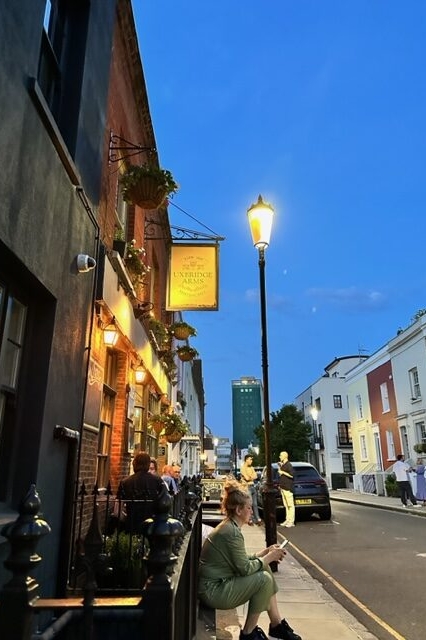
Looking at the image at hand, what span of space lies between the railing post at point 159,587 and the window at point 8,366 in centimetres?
259

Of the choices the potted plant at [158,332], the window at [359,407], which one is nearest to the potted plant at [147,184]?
the potted plant at [158,332]

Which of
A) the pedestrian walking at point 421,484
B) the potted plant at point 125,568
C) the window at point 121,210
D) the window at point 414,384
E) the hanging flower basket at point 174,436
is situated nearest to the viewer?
the potted plant at point 125,568

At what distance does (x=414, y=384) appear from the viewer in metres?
26.4

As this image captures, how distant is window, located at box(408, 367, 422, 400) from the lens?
26031 mm

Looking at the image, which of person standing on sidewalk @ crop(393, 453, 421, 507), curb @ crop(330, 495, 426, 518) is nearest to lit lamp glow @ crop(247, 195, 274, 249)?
curb @ crop(330, 495, 426, 518)

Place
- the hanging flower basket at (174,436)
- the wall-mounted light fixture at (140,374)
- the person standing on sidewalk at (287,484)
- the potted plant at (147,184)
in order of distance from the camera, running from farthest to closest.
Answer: the hanging flower basket at (174,436), the person standing on sidewalk at (287,484), the wall-mounted light fixture at (140,374), the potted plant at (147,184)

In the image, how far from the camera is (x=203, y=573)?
3943 millimetres

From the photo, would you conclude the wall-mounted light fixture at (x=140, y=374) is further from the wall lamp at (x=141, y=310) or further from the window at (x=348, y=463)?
the window at (x=348, y=463)

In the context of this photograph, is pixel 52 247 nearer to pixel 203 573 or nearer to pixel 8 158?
pixel 8 158

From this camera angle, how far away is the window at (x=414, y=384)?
1025 inches

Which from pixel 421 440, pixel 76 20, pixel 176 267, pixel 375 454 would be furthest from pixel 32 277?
pixel 375 454

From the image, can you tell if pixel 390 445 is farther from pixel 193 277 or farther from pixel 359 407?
pixel 193 277

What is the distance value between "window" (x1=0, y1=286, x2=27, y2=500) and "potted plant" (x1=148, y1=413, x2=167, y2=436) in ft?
27.6

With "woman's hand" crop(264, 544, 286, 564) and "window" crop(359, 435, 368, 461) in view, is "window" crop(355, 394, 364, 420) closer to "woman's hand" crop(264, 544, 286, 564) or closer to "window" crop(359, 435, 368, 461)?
"window" crop(359, 435, 368, 461)
